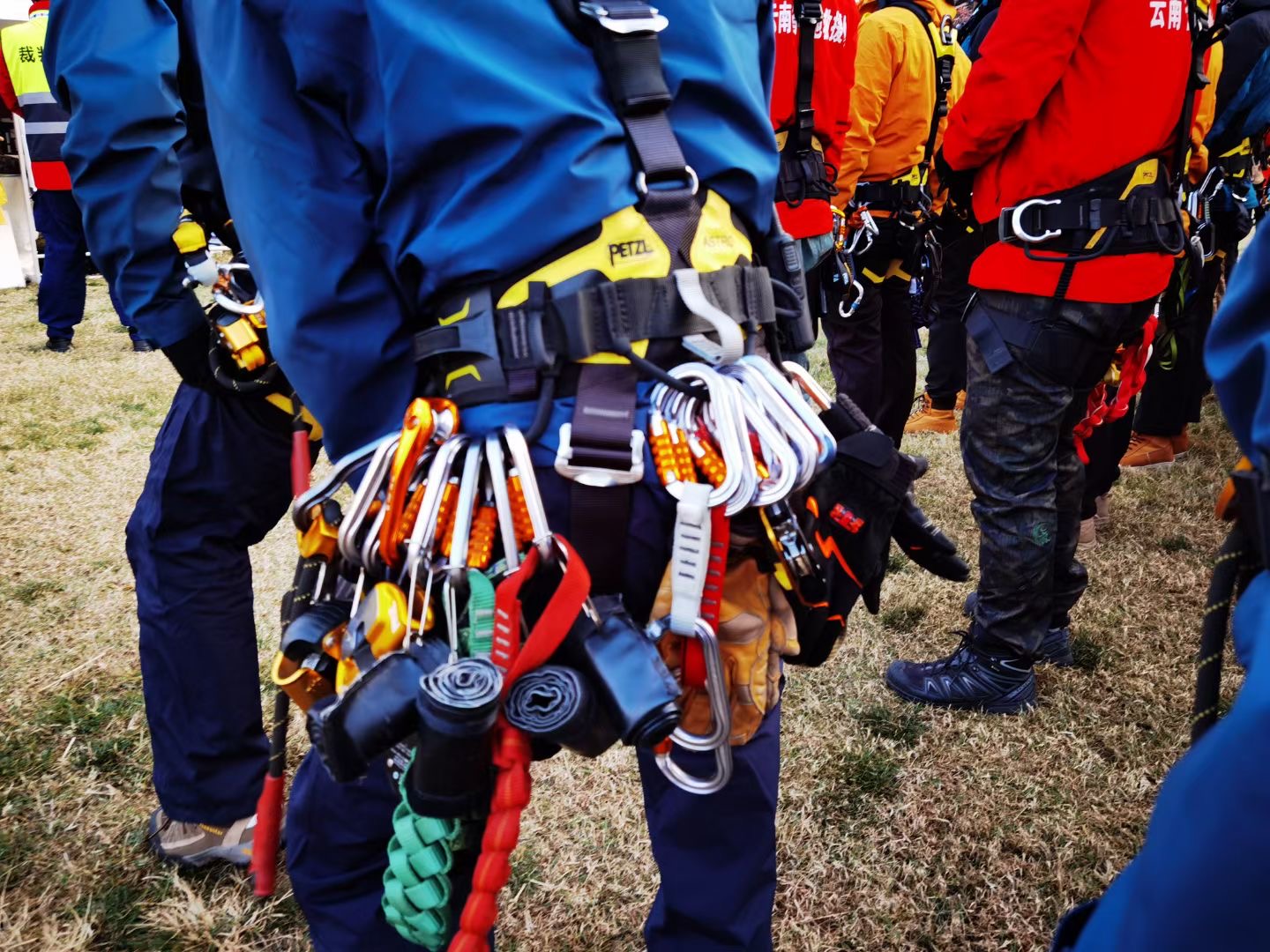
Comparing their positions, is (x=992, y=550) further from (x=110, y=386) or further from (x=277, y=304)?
(x=110, y=386)

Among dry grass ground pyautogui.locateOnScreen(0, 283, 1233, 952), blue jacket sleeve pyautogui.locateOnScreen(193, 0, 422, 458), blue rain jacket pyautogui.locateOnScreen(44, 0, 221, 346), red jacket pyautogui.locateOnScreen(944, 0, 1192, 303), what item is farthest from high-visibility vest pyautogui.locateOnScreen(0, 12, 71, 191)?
blue jacket sleeve pyautogui.locateOnScreen(193, 0, 422, 458)

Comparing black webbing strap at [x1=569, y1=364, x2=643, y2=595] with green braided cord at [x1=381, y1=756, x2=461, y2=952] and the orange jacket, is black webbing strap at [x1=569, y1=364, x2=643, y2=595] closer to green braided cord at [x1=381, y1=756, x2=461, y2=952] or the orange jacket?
green braided cord at [x1=381, y1=756, x2=461, y2=952]

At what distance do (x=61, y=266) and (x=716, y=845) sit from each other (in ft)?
27.4

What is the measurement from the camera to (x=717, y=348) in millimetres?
1276

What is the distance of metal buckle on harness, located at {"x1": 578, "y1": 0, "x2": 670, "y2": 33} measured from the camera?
1.13 m

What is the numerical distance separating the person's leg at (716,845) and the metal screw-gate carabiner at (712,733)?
0.12 meters

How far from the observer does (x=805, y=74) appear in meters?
3.73

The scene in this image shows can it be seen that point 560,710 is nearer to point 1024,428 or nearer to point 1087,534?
point 1024,428

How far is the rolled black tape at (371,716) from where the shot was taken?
3.63 ft

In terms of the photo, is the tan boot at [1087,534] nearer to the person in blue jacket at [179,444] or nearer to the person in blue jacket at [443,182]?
the person in blue jacket at [443,182]

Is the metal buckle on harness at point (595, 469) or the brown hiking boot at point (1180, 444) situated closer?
the metal buckle on harness at point (595, 469)

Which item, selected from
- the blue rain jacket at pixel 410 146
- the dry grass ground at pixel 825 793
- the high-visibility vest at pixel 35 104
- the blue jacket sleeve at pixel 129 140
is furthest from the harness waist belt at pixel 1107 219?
the high-visibility vest at pixel 35 104

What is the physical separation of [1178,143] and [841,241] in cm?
204

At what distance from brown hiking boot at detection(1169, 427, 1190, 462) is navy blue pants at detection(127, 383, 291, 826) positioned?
4876 millimetres
